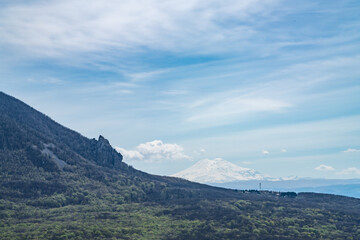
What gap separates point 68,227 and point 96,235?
16.0 metres

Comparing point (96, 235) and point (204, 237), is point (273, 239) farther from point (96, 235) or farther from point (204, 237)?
point (96, 235)

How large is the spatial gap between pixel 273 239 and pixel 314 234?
Result: 3108 centimetres

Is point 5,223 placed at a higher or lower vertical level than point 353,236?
lower

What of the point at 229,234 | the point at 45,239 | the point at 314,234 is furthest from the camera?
the point at 314,234

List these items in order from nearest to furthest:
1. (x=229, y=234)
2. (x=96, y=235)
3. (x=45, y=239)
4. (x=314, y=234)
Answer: (x=45, y=239), (x=96, y=235), (x=229, y=234), (x=314, y=234)

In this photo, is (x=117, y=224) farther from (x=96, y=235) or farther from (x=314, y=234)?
(x=314, y=234)

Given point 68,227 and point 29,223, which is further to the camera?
point 29,223

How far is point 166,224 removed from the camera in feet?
653

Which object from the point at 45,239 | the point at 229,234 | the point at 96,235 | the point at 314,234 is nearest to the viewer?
the point at 45,239

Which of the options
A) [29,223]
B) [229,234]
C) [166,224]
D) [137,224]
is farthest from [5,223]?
[229,234]

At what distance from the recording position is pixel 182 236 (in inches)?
7028

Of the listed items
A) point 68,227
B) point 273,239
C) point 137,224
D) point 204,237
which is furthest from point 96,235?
point 273,239

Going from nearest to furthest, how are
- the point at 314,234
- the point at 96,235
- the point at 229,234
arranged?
1. the point at 96,235
2. the point at 229,234
3. the point at 314,234

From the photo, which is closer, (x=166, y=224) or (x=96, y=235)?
(x=96, y=235)
